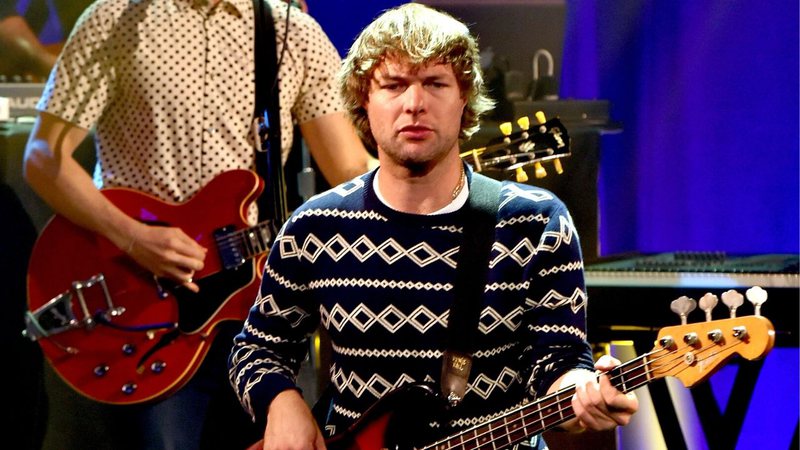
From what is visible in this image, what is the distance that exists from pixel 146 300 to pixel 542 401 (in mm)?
1402

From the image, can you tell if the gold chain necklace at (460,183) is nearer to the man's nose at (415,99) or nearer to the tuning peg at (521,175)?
the man's nose at (415,99)

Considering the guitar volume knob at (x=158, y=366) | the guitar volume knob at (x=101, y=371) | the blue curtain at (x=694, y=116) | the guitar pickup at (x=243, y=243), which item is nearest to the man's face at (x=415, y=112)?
the guitar pickup at (x=243, y=243)

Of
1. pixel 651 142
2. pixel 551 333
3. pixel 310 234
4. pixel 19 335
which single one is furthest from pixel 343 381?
pixel 651 142

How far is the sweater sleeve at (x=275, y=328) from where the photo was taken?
224 cm

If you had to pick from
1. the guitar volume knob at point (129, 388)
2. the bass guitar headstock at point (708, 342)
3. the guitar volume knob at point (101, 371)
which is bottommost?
the guitar volume knob at point (129, 388)

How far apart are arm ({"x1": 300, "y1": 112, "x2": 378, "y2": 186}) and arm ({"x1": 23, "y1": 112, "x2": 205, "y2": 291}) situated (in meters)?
0.52

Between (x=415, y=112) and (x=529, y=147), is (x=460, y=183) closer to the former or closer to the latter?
(x=415, y=112)

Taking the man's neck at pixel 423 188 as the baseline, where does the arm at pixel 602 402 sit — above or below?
below

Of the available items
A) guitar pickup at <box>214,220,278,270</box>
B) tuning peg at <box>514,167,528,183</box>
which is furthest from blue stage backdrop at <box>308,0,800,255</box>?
guitar pickup at <box>214,220,278,270</box>

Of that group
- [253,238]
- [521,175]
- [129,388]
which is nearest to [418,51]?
[521,175]

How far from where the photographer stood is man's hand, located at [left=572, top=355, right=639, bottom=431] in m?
1.82

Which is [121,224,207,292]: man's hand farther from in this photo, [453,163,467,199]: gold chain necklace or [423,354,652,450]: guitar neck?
[423,354,652,450]: guitar neck

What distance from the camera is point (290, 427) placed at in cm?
211

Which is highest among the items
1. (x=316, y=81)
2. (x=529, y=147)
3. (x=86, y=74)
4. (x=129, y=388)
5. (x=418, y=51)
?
(x=418, y=51)
